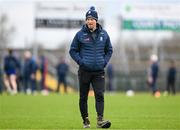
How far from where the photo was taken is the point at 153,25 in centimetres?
5069

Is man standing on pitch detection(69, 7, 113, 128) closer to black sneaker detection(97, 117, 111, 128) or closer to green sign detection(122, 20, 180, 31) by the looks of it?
black sneaker detection(97, 117, 111, 128)

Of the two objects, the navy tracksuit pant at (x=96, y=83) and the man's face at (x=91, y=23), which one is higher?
the man's face at (x=91, y=23)

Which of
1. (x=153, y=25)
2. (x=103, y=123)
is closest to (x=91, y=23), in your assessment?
(x=103, y=123)

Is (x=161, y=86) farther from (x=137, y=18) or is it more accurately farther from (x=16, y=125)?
(x=16, y=125)

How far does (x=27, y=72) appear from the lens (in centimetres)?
4003

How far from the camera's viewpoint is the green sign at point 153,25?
50312 mm

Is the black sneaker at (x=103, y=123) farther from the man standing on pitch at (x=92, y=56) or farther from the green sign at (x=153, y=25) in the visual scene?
the green sign at (x=153, y=25)

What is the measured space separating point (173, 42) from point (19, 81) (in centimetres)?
3027

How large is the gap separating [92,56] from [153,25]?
36361 mm

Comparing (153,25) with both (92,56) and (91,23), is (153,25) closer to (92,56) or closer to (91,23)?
(92,56)

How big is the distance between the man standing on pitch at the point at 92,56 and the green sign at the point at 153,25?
35.4m

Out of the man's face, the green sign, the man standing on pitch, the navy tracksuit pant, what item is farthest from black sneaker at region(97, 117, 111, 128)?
the green sign

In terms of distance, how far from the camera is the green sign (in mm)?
50312


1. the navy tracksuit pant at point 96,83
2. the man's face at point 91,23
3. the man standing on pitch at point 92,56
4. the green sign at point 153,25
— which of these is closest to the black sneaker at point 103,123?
the man standing on pitch at point 92,56
